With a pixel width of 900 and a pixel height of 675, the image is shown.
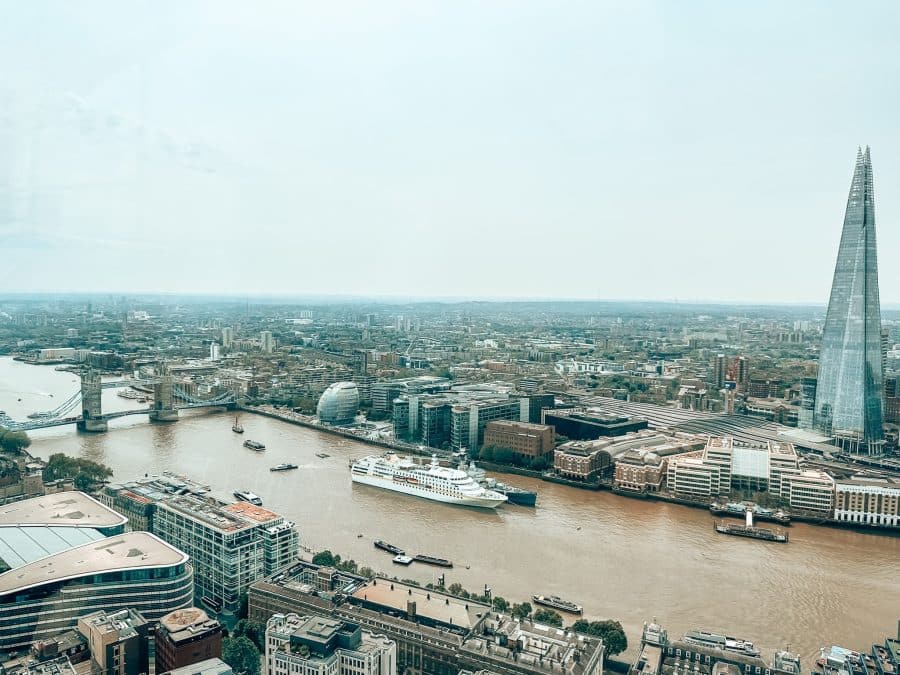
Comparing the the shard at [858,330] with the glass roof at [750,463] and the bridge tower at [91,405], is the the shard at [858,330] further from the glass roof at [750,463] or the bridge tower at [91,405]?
the bridge tower at [91,405]

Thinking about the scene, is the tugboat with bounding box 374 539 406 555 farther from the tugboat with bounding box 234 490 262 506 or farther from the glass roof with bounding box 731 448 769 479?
the glass roof with bounding box 731 448 769 479

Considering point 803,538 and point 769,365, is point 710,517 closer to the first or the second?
point 803,538

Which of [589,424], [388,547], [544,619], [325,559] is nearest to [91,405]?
[388,547]

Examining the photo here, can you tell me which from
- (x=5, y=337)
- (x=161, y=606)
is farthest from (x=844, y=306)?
(x=5, y=337)

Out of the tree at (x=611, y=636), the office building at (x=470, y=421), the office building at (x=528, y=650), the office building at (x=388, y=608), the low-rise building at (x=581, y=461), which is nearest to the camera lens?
the office building at (x=528, y=650)

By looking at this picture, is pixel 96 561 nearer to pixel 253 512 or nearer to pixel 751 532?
pixel 253 512

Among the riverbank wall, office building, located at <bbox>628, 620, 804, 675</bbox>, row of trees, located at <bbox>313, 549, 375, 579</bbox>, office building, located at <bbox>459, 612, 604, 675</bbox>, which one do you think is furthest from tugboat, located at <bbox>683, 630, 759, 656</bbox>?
the riverbank wall

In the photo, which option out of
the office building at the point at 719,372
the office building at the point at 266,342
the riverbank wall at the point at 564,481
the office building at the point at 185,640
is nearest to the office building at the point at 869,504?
the riverbank wall at the point at 564,481
